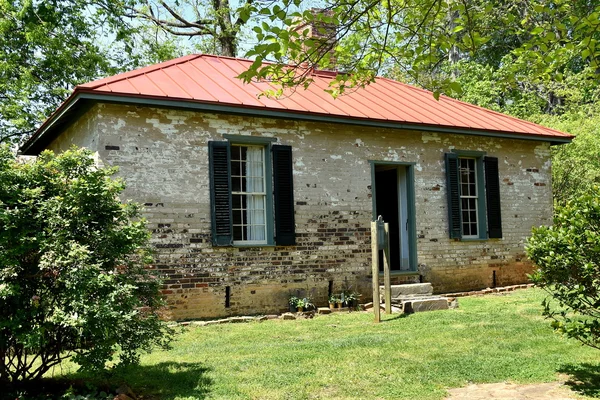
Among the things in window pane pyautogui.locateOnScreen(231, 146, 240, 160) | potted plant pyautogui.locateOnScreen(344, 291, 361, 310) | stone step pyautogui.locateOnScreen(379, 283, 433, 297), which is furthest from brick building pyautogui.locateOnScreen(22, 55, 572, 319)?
stone step pyautogui.locateOnScreen(379, 283, 433, 297)

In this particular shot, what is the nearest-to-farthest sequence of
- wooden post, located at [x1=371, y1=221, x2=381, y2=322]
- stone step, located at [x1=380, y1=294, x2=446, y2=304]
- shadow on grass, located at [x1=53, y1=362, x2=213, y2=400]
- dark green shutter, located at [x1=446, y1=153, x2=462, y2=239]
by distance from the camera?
A: shadow on grass, located at [x1=53, y1=362, x2=213, y2=400] → wooden post, located at [x1=371, y1=221, x2=381, y2=322] → stone step, located at [x1=380, y1=294, x2=446, y2=304] → dark green shutter, located at [x1=446, y1=153, x2=462, y2=239]

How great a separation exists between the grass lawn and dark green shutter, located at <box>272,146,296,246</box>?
202cm

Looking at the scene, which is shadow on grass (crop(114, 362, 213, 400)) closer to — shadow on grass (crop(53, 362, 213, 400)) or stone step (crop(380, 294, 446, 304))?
shadow on grass (crop(53, 362, 213, 400))

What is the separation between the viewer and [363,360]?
6395 millimetres

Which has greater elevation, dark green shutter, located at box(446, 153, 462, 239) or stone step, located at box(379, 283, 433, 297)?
dark green shutter, located at box(446, 153, 462, 239)

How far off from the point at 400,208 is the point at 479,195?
7.21ft

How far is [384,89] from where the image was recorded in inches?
569

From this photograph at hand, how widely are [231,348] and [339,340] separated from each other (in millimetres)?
1442

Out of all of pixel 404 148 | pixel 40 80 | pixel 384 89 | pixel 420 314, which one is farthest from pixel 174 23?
pixel 420 314

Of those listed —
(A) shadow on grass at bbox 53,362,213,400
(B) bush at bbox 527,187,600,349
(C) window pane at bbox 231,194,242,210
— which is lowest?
(A) shadow on grass at bbox 53,362,213,400

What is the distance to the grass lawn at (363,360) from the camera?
5.40 metres

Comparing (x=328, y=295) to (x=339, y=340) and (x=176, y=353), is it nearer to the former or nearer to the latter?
(x=339, y=340)

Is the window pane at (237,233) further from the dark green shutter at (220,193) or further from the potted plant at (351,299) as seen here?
the potted plant at (351,299)

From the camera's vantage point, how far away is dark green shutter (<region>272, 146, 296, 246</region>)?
34.9 ft
